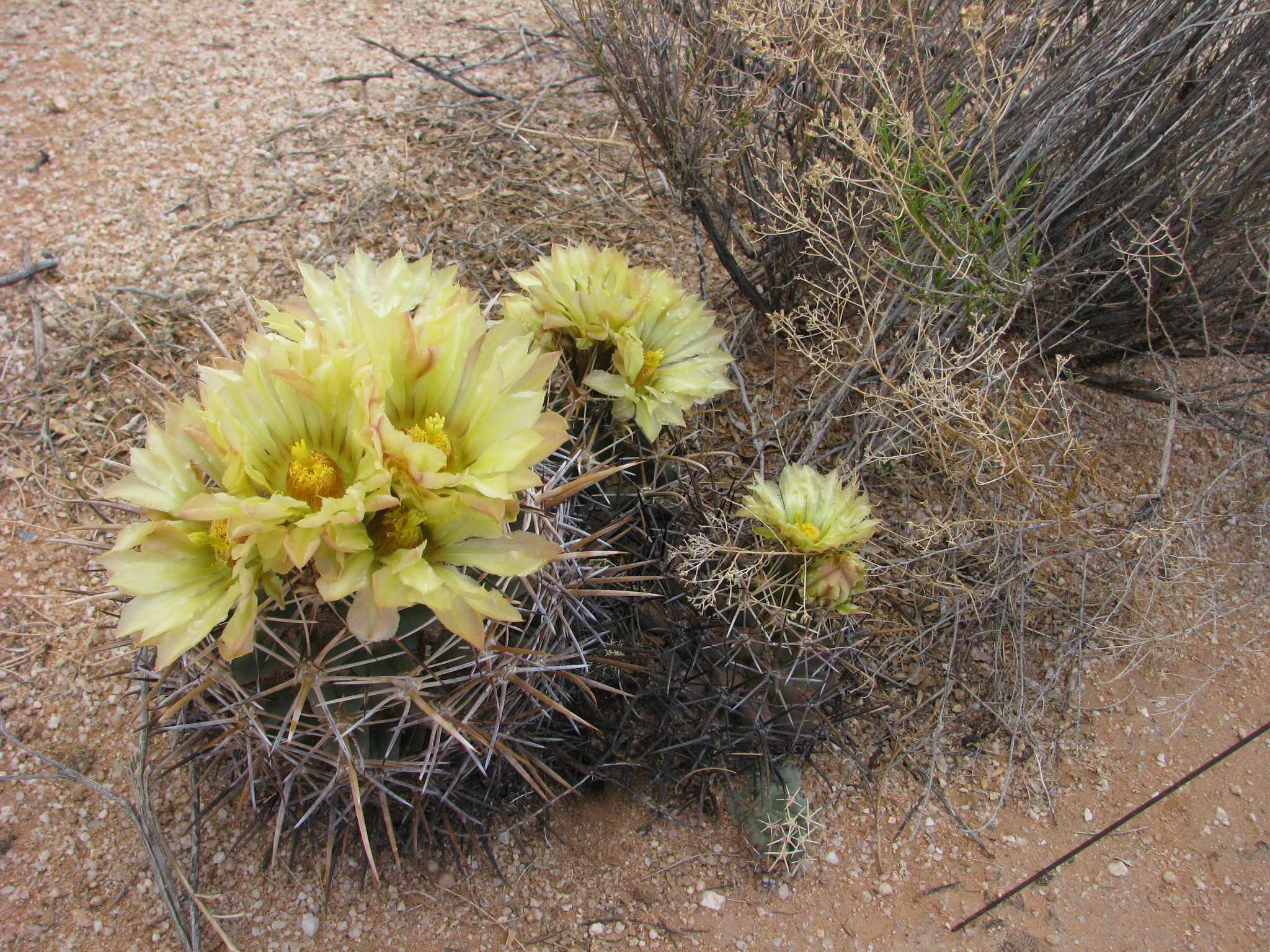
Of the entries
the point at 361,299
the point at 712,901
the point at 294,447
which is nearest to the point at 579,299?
the point at 361,299

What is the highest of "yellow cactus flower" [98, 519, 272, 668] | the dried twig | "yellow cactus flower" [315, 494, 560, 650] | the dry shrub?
A: the dried twig

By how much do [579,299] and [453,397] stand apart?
1.33 feet

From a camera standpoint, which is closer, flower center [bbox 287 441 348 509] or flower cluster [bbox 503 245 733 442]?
flower center [bbox 287 441 348 509]

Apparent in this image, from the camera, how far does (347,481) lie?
1.32m

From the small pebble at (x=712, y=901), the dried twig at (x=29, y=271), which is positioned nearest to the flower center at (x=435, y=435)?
the small pebble at (x=712, y=901)

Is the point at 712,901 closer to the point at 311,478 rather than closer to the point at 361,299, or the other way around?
the point at 311,478

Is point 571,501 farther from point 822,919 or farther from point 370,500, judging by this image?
point 822,919

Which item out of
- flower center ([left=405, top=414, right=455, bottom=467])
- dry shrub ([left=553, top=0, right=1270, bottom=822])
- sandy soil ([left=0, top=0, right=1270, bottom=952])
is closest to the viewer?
flower center ([left=405, top=414, right=455, bottom=467])

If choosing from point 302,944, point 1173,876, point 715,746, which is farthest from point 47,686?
point 1173,876

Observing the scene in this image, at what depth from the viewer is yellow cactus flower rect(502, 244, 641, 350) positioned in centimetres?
165

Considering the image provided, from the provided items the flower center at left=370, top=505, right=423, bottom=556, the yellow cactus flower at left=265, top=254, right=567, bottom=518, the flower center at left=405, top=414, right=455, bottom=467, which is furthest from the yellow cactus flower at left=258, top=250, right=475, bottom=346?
the flower center at left=370, top=505, right=423, bottom=556

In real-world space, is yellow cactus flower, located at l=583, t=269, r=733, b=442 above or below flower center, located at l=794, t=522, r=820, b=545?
above

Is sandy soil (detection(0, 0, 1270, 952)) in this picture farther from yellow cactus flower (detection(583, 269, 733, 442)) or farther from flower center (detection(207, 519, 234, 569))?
yellow cactus flower (detection(583, 269, 733, 442))

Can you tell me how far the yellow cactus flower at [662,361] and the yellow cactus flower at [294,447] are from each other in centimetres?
52
